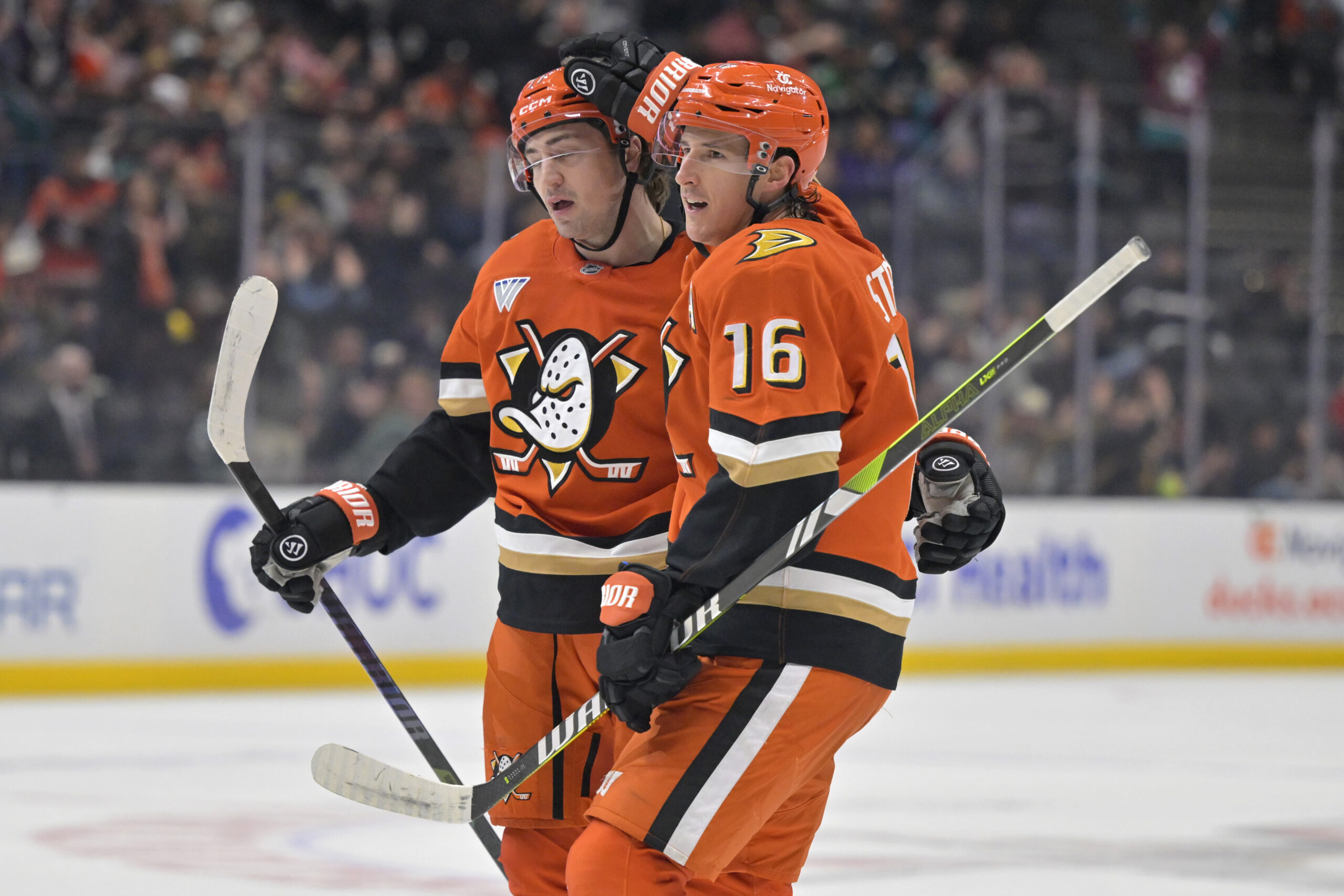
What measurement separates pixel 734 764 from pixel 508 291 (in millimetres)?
922

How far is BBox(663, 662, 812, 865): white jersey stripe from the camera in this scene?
2092 mm

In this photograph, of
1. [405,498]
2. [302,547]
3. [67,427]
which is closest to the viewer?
[302,547]

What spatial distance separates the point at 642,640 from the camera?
6.79ft

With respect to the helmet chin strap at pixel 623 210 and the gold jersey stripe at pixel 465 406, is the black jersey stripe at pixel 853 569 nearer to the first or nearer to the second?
the helmet chin strap at pixel 623 210

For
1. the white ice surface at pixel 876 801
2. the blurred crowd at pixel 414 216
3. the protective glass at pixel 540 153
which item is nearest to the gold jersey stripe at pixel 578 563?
the protective glass at pixel 540 153

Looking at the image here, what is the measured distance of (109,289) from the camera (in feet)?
23.1

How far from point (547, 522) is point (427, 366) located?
483 centimetres

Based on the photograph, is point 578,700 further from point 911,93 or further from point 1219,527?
point 911,93

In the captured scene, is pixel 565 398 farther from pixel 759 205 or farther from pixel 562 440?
pixel 759 205

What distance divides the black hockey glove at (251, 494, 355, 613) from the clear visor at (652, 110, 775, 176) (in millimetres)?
890

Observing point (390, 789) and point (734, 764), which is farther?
point (390, 789)

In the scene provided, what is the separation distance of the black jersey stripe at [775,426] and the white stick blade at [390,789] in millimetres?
732

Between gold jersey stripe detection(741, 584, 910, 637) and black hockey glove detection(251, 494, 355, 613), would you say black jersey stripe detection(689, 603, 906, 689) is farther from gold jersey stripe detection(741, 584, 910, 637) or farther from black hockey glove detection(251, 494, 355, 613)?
black hockey glove detection(251, 494, 355, 613)

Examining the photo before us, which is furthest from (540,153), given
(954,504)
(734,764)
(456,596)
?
(456,596)
